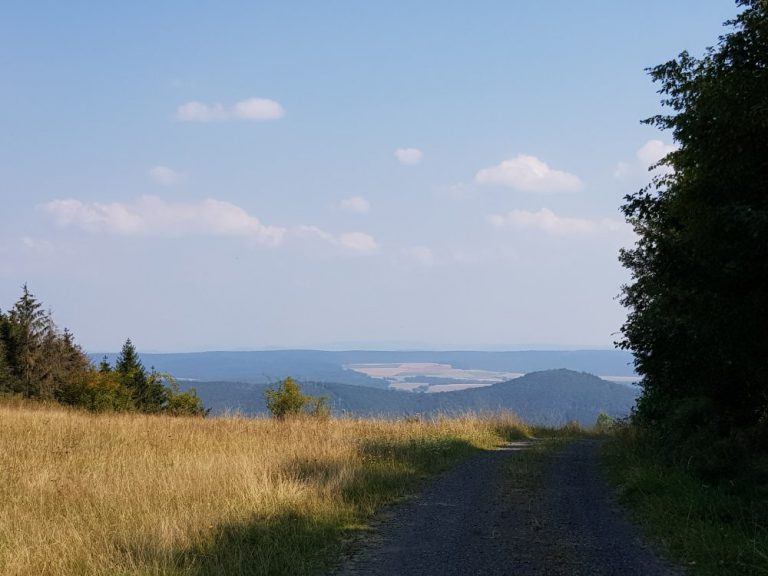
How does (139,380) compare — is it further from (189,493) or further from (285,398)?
(189,493)

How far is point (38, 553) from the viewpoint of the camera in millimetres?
6363

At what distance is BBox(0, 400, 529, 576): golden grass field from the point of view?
6504 mm

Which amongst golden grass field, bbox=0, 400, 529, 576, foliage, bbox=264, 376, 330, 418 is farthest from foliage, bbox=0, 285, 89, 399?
golden grass field, bbox=0, 400, 529, 576

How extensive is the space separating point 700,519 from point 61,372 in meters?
58.7

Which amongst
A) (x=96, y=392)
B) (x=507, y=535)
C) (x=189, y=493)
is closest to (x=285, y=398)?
(x=96, y=392)

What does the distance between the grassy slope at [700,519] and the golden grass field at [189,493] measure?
405cm

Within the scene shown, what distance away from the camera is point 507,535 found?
25.8 ft

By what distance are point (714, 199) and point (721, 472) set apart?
15.0 feet

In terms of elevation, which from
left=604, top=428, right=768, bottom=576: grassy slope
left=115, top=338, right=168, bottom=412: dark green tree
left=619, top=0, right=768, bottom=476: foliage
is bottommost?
left=115, top=338, right=168, bottom=412: dark green tree

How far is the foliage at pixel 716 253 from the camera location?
7926 mm

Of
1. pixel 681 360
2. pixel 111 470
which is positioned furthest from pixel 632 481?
pixel 111 470

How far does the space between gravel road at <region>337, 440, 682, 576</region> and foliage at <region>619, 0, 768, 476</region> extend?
268 cm

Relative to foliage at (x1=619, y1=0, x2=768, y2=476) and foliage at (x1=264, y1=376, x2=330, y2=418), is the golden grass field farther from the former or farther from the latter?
foliage at (x1=264, y1=376, x2=330, y2=418)

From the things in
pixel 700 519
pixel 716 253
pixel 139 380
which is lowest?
pixel 139 380
